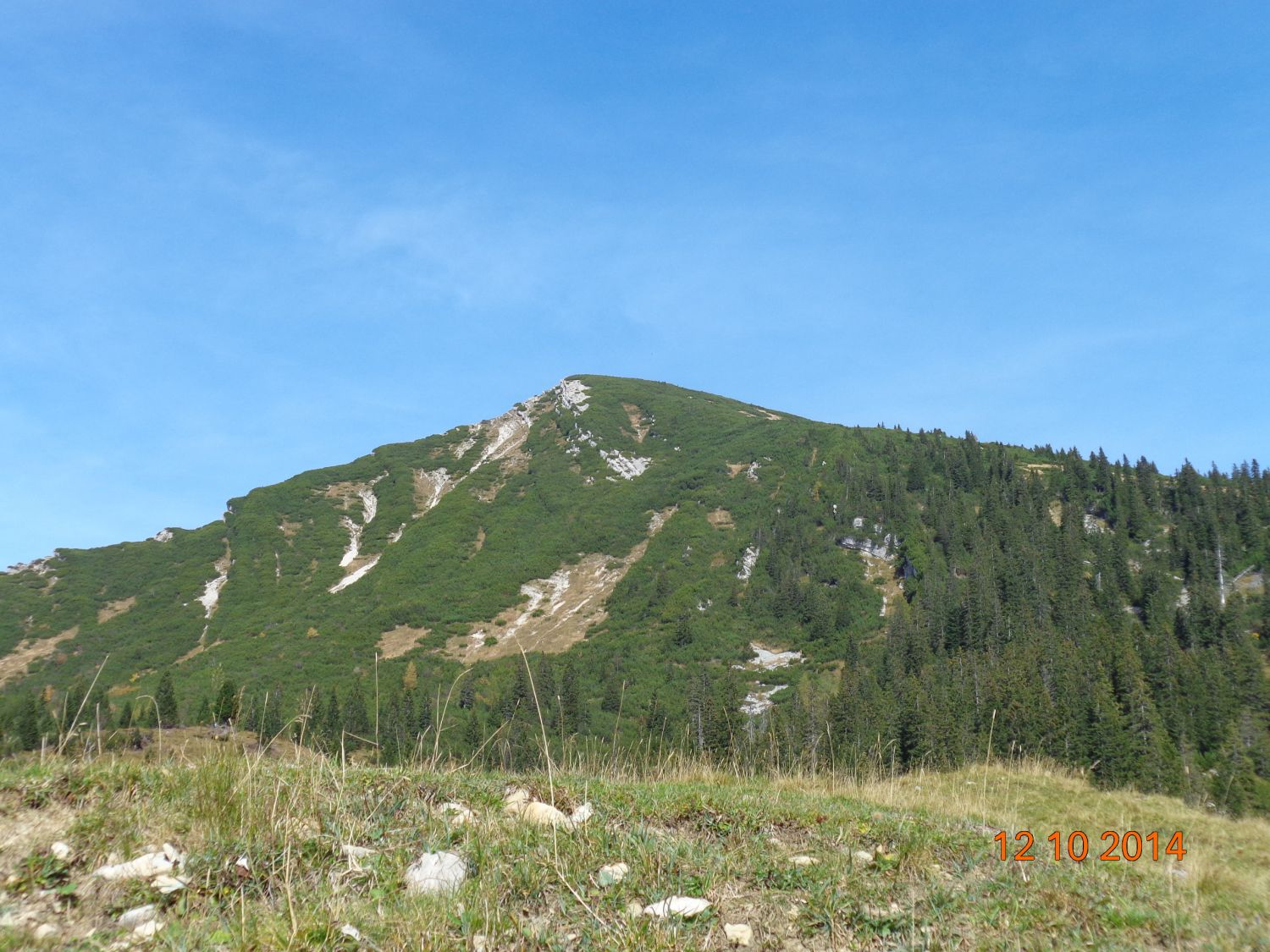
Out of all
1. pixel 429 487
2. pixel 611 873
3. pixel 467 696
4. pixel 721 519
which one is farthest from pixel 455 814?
pixel 429 487

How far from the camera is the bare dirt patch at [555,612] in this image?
113 metres

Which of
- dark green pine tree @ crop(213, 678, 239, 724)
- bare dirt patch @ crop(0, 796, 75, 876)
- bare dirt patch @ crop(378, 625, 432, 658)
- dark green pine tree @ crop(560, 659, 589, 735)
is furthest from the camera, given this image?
bare dirt patch @ crop(378, 625, 432, 658)

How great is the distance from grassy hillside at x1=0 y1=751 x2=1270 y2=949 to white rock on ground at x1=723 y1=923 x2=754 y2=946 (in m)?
0.05

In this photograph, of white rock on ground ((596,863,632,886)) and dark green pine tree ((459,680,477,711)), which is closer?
white rock on ground ((596,863,632,886))

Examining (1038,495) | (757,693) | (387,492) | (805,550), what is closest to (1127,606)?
(1038,495)

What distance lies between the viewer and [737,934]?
4223 millimetres

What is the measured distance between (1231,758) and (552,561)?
9960 centimetres

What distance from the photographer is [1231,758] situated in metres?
72.7

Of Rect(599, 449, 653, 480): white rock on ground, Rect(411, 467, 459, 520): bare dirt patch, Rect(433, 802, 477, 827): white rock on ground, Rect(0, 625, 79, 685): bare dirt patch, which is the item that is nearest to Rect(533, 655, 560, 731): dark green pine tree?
Rect(433, 802, 477, 827): white rock on ground

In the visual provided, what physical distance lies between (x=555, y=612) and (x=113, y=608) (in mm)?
78507

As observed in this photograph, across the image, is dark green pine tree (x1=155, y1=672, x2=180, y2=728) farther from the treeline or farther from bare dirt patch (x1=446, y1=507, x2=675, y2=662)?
bare dirt patch (x1=446, y1=507, x2=675, y2=662)

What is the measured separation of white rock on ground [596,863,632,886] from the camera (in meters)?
4.70

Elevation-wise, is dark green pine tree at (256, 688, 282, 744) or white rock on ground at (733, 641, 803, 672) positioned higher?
dark green pine tree at (256, 688, 282, 744)

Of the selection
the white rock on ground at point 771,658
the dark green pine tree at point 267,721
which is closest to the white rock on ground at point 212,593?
the dark green pine tree at point 267,721
